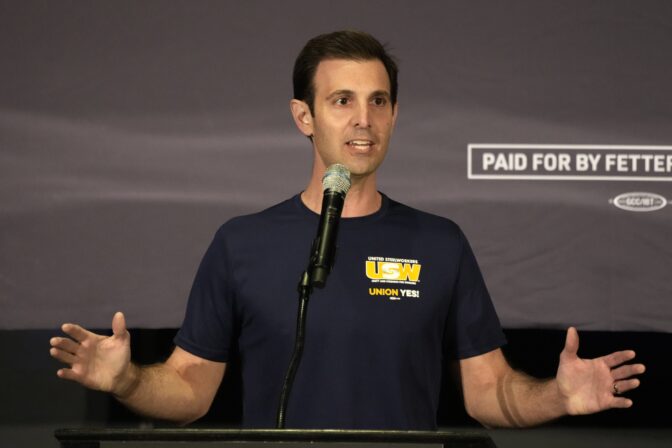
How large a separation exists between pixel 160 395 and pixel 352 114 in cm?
91

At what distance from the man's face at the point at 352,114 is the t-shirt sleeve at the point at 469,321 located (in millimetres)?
401

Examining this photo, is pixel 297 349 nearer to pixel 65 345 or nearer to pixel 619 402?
pixel 65 345

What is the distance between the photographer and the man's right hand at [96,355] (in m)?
1.98

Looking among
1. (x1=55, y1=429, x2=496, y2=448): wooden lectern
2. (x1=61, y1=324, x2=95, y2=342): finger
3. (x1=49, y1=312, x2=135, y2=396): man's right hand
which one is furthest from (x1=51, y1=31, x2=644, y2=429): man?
(x1=55, y1=429, x2=496, y2=448): wooden lectern

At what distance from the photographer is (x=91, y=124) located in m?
3.58

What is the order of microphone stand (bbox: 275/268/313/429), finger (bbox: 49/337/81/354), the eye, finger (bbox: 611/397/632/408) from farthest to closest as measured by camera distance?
1. the eye
2. finger (bbox: 611/397/632/408)
3. finger (bbox: 49/337/81/354)
4. microphone stand (bbox: 275/268/313/429)

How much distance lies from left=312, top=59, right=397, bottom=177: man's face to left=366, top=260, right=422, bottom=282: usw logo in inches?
9.8

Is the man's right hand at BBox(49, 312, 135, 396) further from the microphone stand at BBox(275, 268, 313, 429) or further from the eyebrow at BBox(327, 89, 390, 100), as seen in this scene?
the eyebrow at BBox(327, 89, 390, 100)

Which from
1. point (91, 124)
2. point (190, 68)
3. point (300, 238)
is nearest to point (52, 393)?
point (91, 124)

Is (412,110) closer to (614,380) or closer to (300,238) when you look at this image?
(300,238)

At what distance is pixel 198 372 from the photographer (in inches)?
104

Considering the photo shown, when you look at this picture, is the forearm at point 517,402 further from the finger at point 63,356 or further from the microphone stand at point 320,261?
the finger at point 63,356

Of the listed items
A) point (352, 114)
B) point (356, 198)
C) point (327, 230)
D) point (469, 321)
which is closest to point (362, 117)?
point (352, 114)

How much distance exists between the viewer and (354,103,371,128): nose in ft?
8.57
